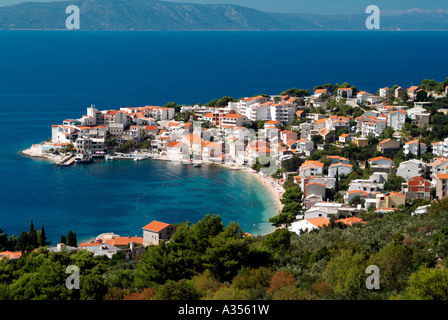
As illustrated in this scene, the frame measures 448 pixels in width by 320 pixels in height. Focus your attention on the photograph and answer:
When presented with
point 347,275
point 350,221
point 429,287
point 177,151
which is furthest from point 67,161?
point 429,287

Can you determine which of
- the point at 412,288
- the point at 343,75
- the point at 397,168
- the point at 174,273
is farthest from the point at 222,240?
the point at 343,75

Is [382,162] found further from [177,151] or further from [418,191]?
Result: [177,151]

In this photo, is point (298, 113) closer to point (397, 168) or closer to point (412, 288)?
point (397, 168)

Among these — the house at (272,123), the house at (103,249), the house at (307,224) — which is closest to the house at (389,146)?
the house at (272,123)

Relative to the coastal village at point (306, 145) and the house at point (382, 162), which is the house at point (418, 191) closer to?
the coastal village at point (306, 145)

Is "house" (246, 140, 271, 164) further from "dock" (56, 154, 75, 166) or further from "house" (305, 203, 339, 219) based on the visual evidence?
"house" (305, 203, 339, 219)

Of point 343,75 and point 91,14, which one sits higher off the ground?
point 91,14
